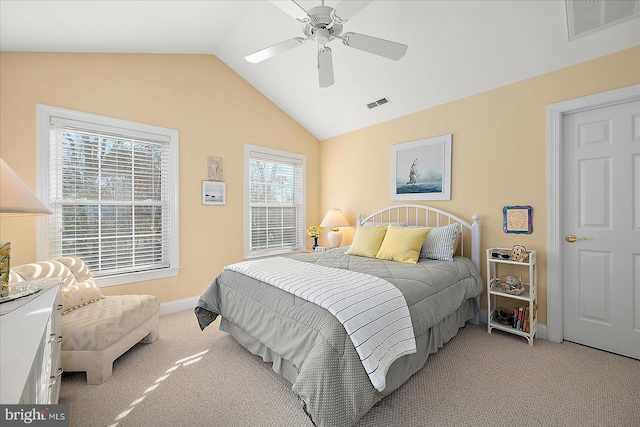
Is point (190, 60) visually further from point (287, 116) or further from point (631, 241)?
point (631, 241)

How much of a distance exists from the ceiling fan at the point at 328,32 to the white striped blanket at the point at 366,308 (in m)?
1.69

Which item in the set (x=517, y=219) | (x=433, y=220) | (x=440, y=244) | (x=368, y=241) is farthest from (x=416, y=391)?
(x=433, y=220)

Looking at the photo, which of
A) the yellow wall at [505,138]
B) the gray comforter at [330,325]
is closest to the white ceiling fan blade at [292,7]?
the gray comforter at [330,325]

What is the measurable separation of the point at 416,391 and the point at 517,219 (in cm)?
197

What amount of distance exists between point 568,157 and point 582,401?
6.54 ft

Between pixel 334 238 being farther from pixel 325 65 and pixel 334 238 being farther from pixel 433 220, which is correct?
pixel 325 65

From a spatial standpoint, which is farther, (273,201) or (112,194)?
(273,201)

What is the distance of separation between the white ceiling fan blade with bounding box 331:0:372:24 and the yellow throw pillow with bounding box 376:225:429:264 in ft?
6.65

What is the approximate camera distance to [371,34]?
2818 mm


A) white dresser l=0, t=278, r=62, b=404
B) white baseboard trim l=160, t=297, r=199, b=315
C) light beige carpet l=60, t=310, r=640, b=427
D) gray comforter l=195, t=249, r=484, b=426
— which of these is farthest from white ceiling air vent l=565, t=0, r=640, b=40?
white baseboard trim l=160, t=297, r=199, b=315

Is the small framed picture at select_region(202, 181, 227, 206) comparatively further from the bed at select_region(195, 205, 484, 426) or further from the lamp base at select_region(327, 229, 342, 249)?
the lamp base at select_region(327, 229, 342, 249)

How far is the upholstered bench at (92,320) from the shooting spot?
77.6 inches

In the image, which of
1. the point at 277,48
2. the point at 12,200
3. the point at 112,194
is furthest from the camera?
the point at 112,194

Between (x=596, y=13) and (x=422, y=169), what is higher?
(x=596, y=13)
